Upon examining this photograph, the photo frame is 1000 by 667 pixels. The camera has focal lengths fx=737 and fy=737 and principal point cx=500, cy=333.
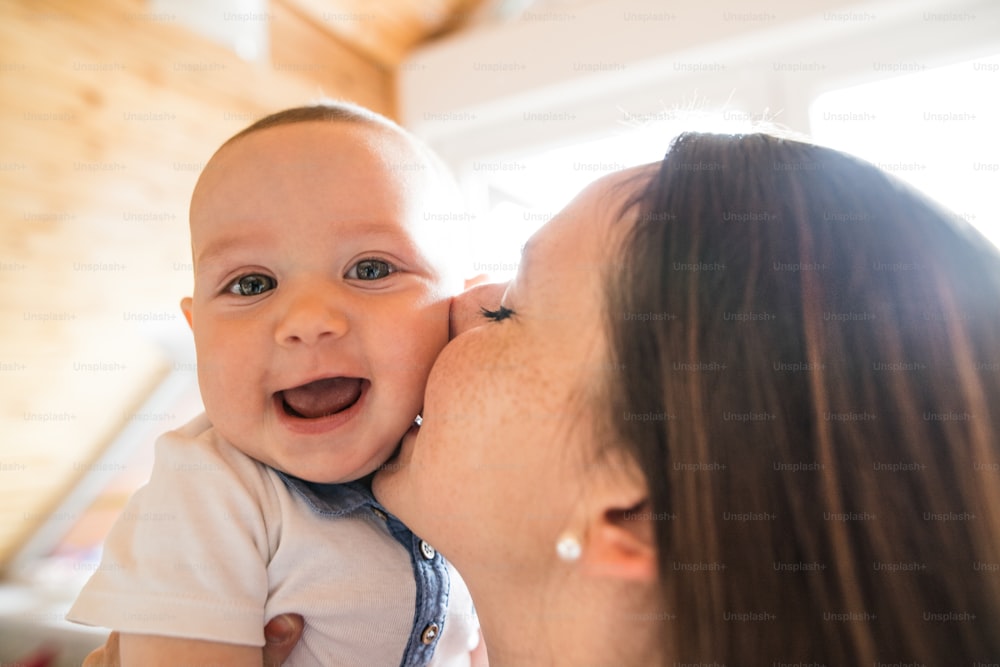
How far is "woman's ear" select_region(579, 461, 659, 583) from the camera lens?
695 millimetres

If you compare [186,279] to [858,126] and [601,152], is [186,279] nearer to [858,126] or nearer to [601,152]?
[601,152]

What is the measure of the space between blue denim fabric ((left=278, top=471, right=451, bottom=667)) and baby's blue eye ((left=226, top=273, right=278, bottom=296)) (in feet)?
0.84

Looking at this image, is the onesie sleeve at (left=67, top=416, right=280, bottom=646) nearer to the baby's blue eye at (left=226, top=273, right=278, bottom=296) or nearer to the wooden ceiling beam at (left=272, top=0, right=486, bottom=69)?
the baby's blue eye at (left=226, top=273, right=278, bottom=296)

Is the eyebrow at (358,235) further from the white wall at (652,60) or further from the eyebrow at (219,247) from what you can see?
the white wall at (652,60)

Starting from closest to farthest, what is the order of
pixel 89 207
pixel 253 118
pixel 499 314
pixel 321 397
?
pixel 499 314 → pixel 321 397 → pixel 89 207 → pixel 253 118

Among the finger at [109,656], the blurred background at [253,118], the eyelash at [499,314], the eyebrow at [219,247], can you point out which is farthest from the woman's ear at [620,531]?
the blurred background at [253,118]

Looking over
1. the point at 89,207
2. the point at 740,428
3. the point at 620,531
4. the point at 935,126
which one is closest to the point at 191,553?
the point at 620,531

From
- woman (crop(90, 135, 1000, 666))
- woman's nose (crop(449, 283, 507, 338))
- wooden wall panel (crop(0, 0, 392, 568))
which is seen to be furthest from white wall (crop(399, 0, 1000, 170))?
woman (crop(90, 135, 1000, 666))

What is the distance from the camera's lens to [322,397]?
0.98 m

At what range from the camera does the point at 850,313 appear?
0.62 m

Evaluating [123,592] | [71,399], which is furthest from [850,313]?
[71,399]

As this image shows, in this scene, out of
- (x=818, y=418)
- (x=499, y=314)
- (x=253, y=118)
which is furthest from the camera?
(x=253, y=118)

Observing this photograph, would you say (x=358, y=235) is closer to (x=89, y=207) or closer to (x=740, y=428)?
(x=740, y=428)

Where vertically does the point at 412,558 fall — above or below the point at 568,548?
below
